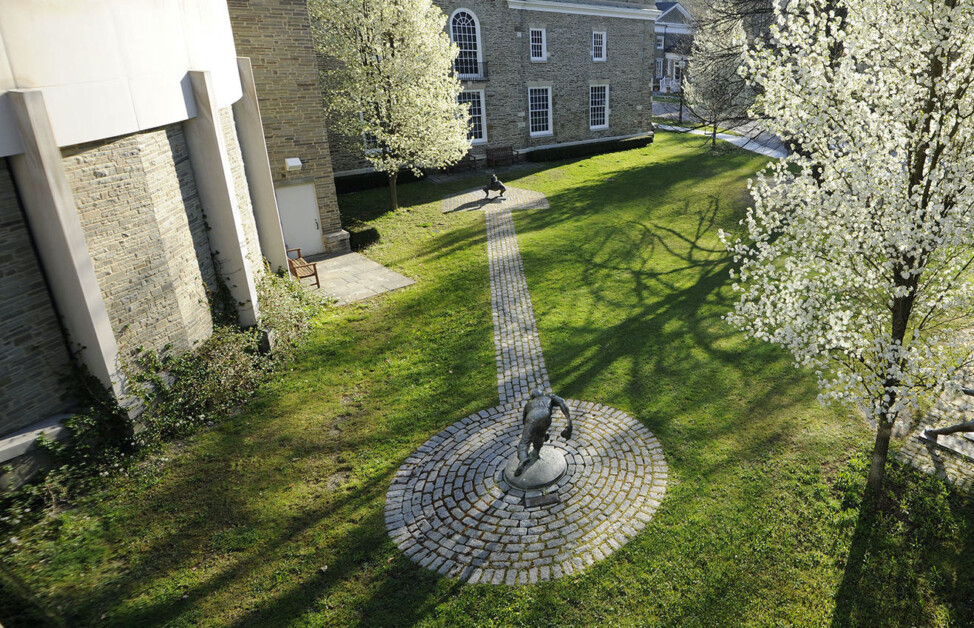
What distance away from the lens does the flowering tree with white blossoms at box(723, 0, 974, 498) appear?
536 centimetres

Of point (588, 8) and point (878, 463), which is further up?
point (588, 8)

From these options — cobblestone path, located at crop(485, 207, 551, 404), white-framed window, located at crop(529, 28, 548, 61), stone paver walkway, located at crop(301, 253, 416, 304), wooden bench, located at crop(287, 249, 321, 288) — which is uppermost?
white-framed window, located at crop(529, 28, 548, 61)

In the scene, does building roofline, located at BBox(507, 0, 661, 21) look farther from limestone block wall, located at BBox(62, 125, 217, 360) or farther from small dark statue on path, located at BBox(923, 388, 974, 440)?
small dark statue on path, located at BBox(923, 388, 974, 440)

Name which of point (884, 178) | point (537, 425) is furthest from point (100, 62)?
point (884, 178)

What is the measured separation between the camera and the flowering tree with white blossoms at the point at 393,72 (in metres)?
18.9

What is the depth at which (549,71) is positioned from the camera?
31.6 m

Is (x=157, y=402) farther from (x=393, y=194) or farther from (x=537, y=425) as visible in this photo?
(x=393, y=194)

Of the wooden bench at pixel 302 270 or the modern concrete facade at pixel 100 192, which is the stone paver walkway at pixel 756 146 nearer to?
the wooden bench at pixel 302 270

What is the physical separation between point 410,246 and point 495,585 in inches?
530

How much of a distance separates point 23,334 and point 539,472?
287 inches

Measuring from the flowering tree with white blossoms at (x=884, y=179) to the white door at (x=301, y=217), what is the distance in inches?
535

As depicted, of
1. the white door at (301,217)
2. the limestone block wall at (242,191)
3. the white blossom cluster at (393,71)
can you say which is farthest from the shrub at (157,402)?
the white blossom cluster at (393,71)

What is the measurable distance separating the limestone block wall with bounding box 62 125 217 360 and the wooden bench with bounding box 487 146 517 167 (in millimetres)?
20730

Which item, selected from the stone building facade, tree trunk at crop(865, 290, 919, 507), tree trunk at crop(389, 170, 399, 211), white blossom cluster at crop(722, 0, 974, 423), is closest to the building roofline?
the stone building facade
